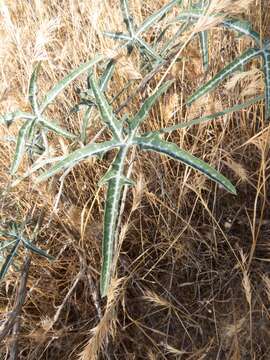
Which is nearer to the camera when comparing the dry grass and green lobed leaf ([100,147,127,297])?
green lobed leaf ([100,147,127,297])

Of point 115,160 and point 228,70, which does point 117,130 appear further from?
point 228,70

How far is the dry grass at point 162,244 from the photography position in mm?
1171

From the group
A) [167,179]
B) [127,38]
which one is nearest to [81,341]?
[167,179]

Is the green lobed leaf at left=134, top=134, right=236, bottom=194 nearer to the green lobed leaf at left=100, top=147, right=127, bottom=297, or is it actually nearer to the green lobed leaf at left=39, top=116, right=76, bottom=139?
the green lobed leaf at left=100, top=147, right=127, bottom=297

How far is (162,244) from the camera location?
1.26 m

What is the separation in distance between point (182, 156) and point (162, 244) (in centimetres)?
43

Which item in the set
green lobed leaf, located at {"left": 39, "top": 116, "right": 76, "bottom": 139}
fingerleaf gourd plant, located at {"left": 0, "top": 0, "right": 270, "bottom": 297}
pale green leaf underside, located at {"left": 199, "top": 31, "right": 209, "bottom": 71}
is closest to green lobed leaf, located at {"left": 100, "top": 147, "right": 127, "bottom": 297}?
fingerleaf gourd plant, located at {"left": 0, "top": 0, "right": 270, "bottom": 297}

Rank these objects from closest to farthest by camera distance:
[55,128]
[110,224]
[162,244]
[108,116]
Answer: [110,224], [108,116], [55,128], [162,244]

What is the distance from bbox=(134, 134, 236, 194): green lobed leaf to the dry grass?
230 mm

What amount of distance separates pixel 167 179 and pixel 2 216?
41 centimetres

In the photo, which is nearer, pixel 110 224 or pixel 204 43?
pixel 110 224

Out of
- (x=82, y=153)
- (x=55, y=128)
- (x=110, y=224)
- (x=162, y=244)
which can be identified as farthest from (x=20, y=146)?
(x=162, y=244)

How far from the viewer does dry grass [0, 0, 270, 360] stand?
46.1 inches

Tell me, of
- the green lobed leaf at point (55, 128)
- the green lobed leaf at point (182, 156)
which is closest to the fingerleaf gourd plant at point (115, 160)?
the green lobed leaf at point (182, 156)
